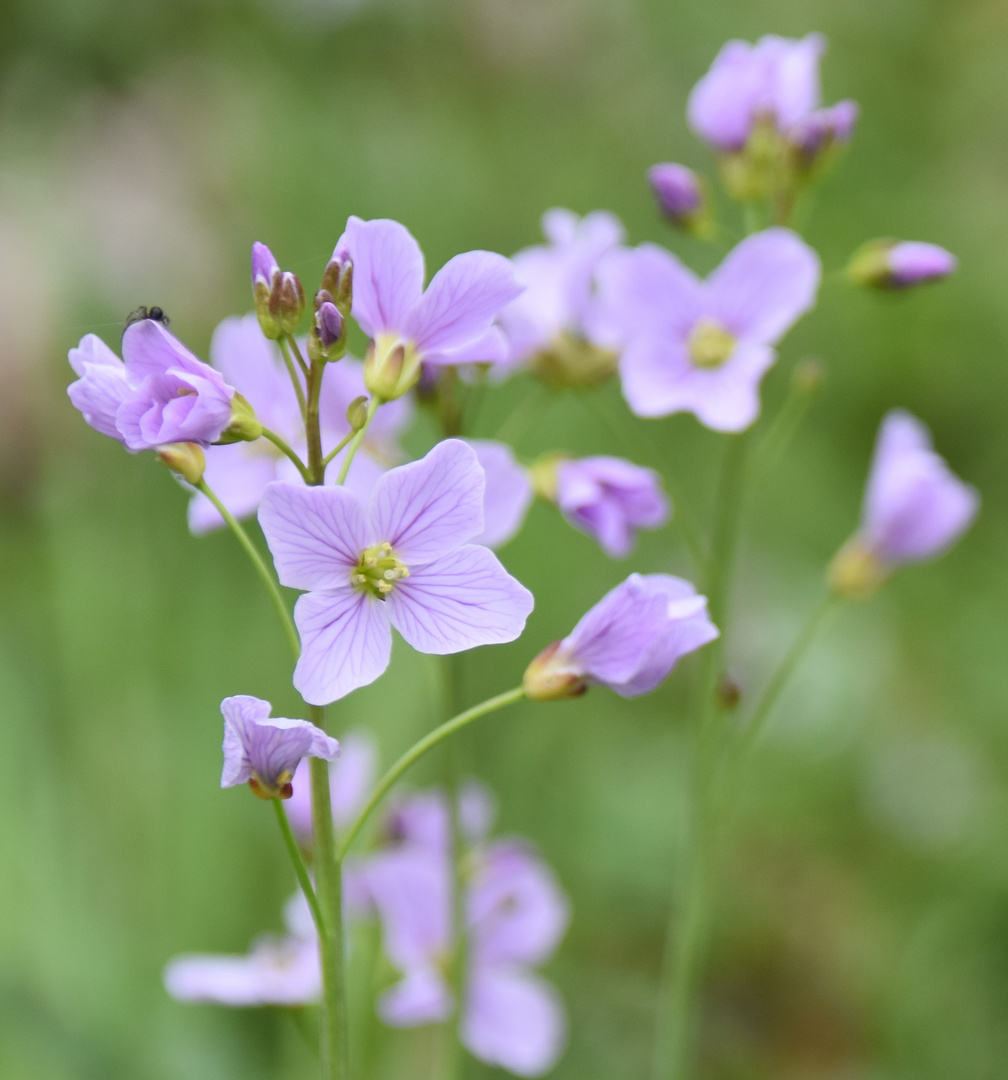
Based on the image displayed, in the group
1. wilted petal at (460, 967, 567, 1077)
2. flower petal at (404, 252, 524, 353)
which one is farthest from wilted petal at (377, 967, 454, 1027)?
flower petal at (404, 252, 524, 353)

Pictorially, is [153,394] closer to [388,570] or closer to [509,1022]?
[388,570]

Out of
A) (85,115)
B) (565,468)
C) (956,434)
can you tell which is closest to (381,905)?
(565,468)

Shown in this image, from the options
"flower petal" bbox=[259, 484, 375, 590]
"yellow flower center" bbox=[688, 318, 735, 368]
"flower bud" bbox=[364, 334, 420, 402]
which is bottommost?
"flower petal" bbox=[259, 484, 375, 590]

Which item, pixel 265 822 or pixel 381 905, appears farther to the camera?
pixel 265 822

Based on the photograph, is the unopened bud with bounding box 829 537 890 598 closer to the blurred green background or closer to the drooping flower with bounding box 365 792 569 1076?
the drooping flower with bounding box 365 792 569 1076

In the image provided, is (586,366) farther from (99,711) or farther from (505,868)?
(99,711)

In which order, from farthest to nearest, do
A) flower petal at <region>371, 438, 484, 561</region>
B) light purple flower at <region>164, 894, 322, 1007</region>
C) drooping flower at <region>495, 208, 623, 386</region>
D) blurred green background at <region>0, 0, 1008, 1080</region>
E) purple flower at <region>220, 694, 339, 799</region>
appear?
blurred green background at <region>0, 0, 1008, 1080</region> → drooping flower at <region>495, 208, 623, 386</region> → light purple flower at <region>164, 894, 322, 1007</region> → flower petal at <region>371, 438, 484, 561</region> → purple flower at <region>220, 694, 339, 799</region>
